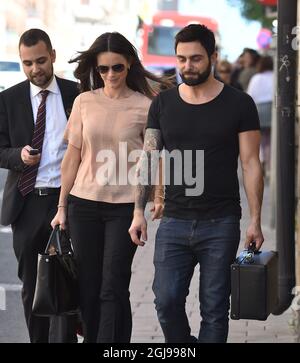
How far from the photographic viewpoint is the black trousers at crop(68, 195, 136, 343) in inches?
215

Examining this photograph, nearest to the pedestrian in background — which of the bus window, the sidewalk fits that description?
the sidewalk

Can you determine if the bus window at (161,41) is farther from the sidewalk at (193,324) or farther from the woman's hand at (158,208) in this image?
the woman's hand at (158,208)

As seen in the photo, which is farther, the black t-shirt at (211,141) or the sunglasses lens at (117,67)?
the sunglasses lens at (117,67)

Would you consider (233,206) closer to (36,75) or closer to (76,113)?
(76,113)

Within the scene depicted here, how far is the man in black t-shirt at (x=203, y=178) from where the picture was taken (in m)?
5.06

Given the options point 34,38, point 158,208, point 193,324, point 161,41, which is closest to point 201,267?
point 158,208

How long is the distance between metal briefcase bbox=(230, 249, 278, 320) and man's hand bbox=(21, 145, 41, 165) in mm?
1208

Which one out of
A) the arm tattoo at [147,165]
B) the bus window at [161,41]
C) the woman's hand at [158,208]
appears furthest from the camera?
the bus window at [161,41]

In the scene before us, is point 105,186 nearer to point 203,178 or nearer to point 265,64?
point 203,178

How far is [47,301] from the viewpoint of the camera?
545 cm

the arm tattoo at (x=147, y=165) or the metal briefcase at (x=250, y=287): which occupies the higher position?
the arm tattoo at (x=147, y=165)

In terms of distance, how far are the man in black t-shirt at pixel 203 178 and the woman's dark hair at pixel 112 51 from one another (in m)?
0.45

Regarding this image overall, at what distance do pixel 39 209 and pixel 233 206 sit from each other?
1.19 meters

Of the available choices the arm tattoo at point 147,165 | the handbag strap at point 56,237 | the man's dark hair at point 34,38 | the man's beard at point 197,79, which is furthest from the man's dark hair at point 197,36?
the handbag strap at point 56,237
